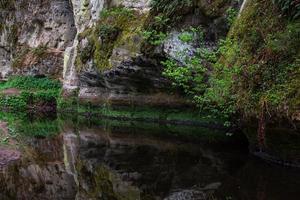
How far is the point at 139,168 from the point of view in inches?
543

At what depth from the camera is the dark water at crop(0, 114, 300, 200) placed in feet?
36.6

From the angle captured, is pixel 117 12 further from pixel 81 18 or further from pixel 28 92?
pixel 28 92

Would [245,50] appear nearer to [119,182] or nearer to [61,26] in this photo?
[119,182]

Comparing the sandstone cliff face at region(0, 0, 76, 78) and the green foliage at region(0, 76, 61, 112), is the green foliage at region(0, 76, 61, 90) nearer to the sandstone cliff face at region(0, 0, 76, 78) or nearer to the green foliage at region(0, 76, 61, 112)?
the green foliage at region(0, 76, 61, 112)

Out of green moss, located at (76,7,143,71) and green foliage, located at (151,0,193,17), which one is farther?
green moss, located at (76,7,143,71)

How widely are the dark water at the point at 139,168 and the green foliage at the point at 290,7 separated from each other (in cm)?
421

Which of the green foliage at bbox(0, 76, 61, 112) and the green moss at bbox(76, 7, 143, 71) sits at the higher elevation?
the green moss at bbox(76, 7, 143, 71)

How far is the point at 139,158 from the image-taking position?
1528 cm

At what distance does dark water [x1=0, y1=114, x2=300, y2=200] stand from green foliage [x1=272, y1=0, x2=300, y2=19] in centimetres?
421

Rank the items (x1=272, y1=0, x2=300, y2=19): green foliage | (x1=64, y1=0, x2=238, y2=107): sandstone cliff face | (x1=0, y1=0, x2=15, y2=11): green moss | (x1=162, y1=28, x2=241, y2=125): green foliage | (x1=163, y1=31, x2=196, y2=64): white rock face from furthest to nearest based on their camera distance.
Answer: (x1=0, y1=0, x2=15, y2=11): green moss, (x1=64, y1=0, x2=238, y2=107): sandstone cliff face, (x1=163, y1=31, x2=196, y2=64): white rock face, (x1=162, y1=28, x2=241, y2=125): green foliage, (x1=272, y1=0, x2=300, y2=19): green foliage

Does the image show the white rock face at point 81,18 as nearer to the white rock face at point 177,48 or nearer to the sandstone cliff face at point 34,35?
the sandstone cliff face at point 34,35

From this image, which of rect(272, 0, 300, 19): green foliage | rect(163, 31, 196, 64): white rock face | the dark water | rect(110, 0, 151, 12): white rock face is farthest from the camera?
rect(110, 0, 151, 12): white rock face

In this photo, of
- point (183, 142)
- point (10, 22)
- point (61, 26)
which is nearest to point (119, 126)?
point (183, 142)

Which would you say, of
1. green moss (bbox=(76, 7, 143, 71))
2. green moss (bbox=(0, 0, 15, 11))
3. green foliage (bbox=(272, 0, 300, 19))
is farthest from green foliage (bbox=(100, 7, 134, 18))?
green moss (bbox=(0, 0, 15, 11))
